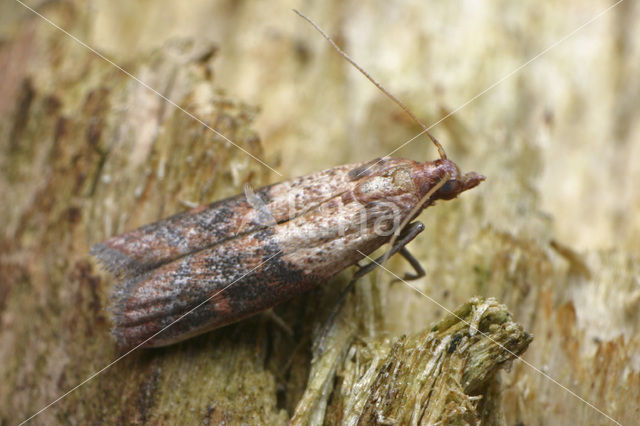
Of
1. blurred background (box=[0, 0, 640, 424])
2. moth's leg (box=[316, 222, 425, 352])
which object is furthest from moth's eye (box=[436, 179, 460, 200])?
blurred background (box=[0, 0, 640, 424])

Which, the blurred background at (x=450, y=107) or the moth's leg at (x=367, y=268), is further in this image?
the blurred background at (x=450, y=107)

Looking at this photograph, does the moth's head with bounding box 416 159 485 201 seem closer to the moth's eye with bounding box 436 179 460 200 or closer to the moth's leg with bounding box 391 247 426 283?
the moth's eye with bounding box 436 179 460 200

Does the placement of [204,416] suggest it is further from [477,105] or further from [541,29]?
[541,29]

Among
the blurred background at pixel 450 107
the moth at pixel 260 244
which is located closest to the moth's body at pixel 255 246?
the moth at pixel 260 244

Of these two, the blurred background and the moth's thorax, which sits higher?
the blurred background

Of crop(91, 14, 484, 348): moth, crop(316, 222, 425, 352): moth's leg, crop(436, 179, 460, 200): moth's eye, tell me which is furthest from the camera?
crop(436, 179, 460, 200): moth's eye

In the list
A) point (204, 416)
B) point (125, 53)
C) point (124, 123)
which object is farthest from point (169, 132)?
point (204, 416)

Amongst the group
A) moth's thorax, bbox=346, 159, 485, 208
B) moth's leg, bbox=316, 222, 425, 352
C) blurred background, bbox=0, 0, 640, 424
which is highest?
blurred background, bbox=0, 0, 640, 424

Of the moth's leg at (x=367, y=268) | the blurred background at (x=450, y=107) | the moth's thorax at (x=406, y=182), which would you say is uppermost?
the blurred background at (x=450, y=107)

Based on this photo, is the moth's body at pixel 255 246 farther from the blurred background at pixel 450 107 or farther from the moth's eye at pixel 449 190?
the blurred background at pixel 450 107
